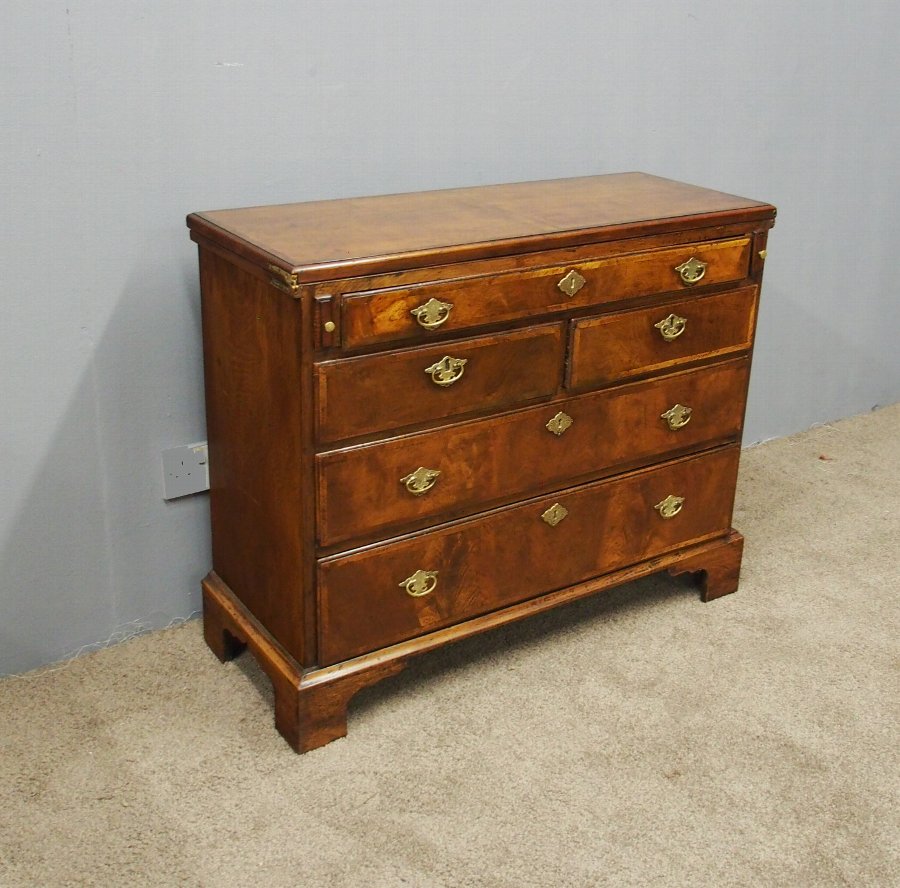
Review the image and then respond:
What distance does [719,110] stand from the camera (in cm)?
283

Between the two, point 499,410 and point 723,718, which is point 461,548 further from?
point 723,718

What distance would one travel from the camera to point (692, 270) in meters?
2.15

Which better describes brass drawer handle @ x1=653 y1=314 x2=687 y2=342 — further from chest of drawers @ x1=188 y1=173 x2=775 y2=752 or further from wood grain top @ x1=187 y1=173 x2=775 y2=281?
wood grain top @ x1=187 y1=173 x2=775 y2=281

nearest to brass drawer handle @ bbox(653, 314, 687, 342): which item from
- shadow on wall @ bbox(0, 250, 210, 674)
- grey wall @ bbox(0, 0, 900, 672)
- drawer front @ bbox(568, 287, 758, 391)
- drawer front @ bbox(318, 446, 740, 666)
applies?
drawer front @ bbox(568, 287, 758, 391)

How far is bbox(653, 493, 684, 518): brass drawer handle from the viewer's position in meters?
2.35

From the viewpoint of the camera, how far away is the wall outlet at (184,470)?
224 centimetres

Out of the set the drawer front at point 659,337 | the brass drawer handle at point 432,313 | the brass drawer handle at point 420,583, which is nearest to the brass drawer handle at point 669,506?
the drawer front at point 659,337

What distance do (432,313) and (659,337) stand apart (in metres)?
0.53

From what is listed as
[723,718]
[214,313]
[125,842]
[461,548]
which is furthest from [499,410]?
[125,842]

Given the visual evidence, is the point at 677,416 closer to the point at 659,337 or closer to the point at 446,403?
the point at 659,337

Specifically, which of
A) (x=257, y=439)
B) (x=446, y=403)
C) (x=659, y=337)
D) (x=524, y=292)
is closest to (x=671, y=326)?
(x=659, y=337)

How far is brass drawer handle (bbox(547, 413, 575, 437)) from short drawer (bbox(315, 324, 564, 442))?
6cm

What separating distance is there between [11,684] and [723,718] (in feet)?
4.26

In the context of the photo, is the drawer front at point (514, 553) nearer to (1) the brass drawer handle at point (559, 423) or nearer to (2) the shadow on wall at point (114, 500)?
(1) the brass drawer handle at point (559, 423)
